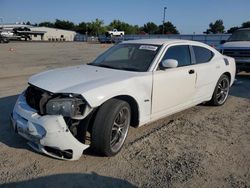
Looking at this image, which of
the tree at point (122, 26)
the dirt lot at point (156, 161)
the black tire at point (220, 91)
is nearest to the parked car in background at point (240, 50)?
the black tire at point (220, 91)

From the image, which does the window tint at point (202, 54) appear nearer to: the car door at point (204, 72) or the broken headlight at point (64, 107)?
the car door at point (204, 72)

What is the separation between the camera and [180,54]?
5262 mm

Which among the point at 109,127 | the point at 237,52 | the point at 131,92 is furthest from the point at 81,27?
the point at 109,127

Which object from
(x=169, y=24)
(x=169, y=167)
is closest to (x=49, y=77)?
(x=169, y=167)

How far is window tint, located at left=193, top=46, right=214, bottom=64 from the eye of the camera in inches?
223

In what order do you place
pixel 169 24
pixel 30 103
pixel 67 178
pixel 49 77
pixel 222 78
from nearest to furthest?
1. pixel 67 178
2. pixel 30 103
3. pixel 49 77
4. pixel 222 78
5. pixel 169 24

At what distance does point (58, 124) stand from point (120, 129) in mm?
1001

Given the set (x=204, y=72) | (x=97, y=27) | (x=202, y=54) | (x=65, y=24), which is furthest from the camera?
(x=65, y=24)

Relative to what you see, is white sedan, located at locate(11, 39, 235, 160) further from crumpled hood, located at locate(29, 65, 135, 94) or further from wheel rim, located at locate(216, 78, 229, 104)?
wheel rim, located at locate(216, 78, 229, 104)

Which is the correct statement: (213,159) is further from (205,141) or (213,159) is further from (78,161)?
(78,161)

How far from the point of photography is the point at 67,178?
3400 mm

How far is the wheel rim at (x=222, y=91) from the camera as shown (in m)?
6.52

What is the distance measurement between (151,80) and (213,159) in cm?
145

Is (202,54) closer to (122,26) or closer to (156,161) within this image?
(156,161)
